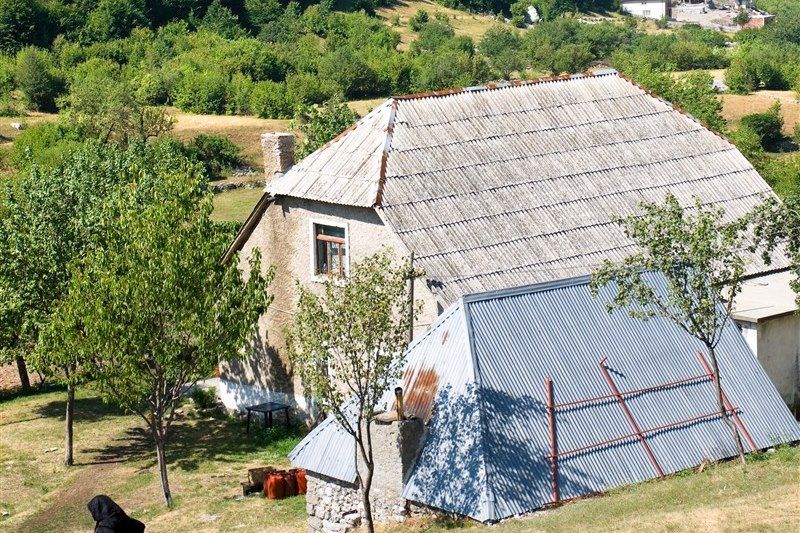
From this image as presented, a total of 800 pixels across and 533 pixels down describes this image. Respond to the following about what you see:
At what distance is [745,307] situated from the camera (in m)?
27.2

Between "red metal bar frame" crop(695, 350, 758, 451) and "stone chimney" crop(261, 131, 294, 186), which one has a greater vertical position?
"stone chimney" crop(261, 131, 294, 186)

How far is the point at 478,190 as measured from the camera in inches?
1148

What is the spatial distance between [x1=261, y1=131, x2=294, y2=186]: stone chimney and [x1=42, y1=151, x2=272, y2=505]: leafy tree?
16.1 feet

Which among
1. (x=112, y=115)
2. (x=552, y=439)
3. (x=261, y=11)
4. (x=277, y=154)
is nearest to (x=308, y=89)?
(x=112, y=115)

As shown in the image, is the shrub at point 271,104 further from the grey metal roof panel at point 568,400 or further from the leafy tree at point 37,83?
the grey metal roof panel at point 568,400

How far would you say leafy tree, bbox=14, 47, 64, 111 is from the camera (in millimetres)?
81250

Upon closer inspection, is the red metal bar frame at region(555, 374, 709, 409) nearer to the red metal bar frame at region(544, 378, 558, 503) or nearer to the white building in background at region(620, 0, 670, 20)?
the red metal bar frame at region(544, 378, 558, 503)

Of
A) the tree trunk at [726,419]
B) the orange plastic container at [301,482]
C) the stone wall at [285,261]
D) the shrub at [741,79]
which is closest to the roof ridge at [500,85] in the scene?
the stone wall at [285,261]

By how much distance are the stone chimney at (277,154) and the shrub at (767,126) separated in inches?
2033

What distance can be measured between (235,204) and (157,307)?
41.0m

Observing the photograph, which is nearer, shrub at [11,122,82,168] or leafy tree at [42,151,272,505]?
leafy tree at [42,151,272,505]

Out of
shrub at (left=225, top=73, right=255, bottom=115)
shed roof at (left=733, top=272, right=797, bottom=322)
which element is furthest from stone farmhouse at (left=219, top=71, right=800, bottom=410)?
shrub at (left=225, top=73, right=255, bottom=115)

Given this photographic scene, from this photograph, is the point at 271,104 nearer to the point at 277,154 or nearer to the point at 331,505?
the point at 277,154

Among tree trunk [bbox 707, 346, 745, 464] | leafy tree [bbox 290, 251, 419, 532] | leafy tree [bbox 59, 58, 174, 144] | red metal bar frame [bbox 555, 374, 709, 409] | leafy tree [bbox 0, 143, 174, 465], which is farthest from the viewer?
leafy tree [bbox 59, 58, 174, 144]
